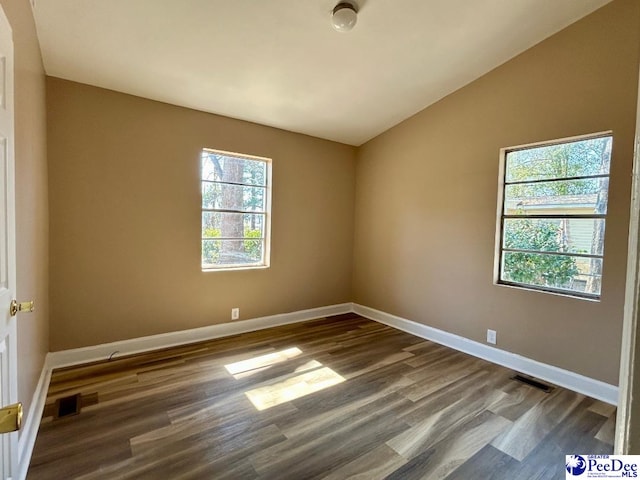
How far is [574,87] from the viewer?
2.63 metres

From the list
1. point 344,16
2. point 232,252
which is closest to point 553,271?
point 344,16

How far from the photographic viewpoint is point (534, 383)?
271cm

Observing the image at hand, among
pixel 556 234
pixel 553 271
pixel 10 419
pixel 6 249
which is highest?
pixel 556 234

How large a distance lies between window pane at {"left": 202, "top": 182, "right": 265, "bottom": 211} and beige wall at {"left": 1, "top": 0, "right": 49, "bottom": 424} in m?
1.39

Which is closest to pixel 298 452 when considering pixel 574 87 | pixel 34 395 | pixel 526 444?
pixel 526 444

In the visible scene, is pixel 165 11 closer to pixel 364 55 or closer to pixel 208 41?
pixel 208 41

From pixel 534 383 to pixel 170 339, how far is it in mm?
3506

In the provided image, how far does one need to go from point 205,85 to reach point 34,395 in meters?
2.78

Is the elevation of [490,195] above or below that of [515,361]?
above

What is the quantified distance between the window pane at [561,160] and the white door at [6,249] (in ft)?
11.9

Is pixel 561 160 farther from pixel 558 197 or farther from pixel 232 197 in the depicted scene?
pixel 232 197

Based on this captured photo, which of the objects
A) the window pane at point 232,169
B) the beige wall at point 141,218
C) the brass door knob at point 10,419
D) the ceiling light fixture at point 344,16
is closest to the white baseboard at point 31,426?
the beige wall at point 141,218

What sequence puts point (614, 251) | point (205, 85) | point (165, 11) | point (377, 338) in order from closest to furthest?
1. point (165, 11)
2. point (614, 251)
3. point (205, 85)
4. point (377, 338)

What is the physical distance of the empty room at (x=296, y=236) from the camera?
1.88 metres
